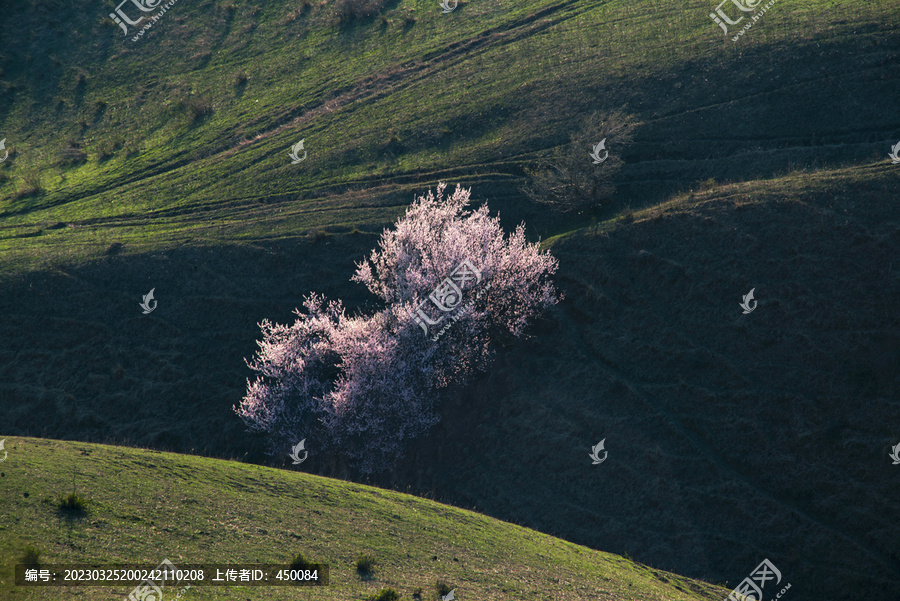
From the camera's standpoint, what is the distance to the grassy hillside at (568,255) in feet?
99.2

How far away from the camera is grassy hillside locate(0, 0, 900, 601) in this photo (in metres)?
30.2

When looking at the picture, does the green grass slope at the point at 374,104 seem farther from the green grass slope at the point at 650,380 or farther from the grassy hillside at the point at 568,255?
the green grass slope at the point at 650,380

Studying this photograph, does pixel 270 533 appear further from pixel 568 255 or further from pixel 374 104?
pixel 374 104

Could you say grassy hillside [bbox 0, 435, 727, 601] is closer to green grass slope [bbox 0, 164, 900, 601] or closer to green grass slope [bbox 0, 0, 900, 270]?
green grass slope [bbox 0, 164, 900, 601]

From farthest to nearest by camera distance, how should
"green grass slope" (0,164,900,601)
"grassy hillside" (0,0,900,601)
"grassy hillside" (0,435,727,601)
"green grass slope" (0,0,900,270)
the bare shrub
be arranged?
"green grass slope" (0,0,900,270), the bare shrub, "grassy hillside" (0,0,900,601), "green grass slope" (0,164,900,601), "grassy hillside" (0,435,727,601)

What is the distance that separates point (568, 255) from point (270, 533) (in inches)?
1060

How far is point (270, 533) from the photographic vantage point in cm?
2117

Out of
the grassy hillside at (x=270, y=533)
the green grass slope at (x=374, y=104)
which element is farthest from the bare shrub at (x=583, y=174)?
the grassy hillside at (x=270, y=533)

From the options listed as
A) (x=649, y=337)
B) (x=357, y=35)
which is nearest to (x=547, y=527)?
(x=649, y=337)

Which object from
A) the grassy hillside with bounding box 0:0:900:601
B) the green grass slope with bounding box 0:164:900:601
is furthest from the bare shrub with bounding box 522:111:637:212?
the green grass slope with bounding box 0:164:900:601

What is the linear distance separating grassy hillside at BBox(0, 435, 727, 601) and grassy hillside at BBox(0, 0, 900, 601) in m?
6.23

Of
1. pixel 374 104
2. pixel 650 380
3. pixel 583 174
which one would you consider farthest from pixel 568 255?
pixel 374 104

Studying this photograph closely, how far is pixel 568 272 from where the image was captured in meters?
40.4

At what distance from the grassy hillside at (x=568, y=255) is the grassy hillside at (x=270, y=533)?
6.23m
